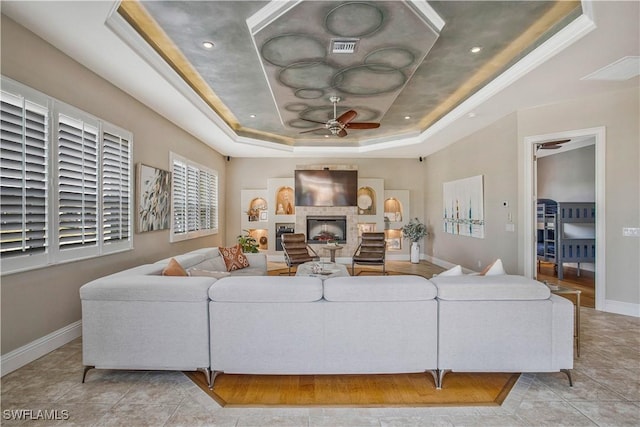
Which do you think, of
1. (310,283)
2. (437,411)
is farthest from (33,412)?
(437,411)

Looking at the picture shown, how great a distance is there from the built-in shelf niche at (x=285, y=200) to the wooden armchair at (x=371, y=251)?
2.70 m

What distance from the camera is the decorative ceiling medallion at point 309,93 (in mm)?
4297

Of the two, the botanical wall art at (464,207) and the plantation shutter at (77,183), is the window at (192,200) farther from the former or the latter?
the botanical wall art at (464,207)

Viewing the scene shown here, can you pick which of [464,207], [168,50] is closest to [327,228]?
[464,207]

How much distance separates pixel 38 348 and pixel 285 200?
20.3 feet

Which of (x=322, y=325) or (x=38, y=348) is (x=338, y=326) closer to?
(x=322, y=325)

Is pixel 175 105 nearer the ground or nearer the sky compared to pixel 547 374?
nearer the sky

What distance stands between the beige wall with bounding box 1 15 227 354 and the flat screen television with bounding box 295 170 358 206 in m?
4.05

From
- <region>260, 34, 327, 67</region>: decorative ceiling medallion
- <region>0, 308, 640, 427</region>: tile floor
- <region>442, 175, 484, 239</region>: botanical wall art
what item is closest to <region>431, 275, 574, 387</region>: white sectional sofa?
<region>0, 308, 640, 427</region>: tile floor

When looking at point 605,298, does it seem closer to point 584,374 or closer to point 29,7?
point 584,374

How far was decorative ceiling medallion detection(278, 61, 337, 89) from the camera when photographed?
355 centimetres

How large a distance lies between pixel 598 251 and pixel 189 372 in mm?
5126

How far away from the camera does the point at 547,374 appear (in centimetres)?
240

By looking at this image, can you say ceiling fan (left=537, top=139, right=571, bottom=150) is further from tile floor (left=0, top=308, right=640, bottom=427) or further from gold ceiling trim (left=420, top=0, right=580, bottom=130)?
tile floor (left=0, top=308, right=640, bottom=427)
